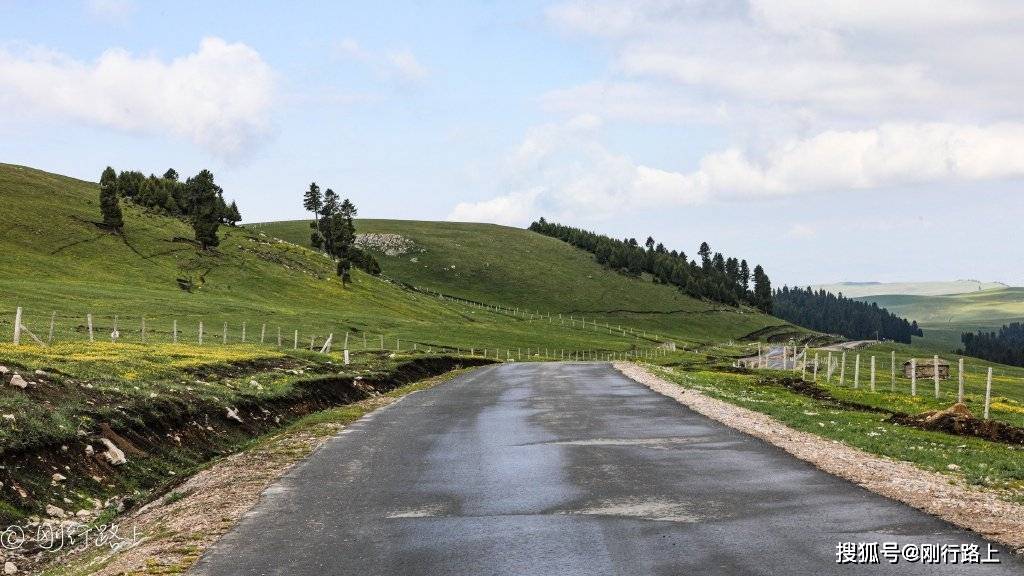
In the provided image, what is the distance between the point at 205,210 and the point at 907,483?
523ft

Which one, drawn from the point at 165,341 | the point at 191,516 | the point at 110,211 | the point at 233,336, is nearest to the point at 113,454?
the point at 191,516

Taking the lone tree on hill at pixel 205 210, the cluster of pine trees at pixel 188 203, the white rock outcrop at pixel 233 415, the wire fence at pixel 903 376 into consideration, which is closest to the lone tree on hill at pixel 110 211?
the cluster of pine trees at pixel 188 203

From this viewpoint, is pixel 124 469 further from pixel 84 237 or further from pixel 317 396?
pixel 84 237

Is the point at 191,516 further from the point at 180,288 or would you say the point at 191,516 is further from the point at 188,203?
the point at 188,203

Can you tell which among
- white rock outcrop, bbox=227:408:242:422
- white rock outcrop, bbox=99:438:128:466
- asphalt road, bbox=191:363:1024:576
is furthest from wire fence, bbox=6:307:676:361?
asphalt road, bbox=191:363:1024:576

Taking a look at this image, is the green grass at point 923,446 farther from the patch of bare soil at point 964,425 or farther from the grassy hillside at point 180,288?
the grassy hillside at point 180,288

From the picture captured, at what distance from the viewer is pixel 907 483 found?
53.0 ft

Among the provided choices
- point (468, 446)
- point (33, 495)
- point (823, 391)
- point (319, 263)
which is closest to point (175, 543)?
point (33, 495)

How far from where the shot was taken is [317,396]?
39.5m

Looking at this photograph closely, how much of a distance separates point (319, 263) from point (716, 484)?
6887 inches

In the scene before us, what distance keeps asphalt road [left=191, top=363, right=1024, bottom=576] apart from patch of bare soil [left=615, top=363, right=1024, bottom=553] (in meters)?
0.40

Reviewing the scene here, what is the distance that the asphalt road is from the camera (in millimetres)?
11141

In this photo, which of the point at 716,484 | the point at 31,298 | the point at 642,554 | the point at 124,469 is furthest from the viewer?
the point at 31,298

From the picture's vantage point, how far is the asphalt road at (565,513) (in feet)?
36.6
